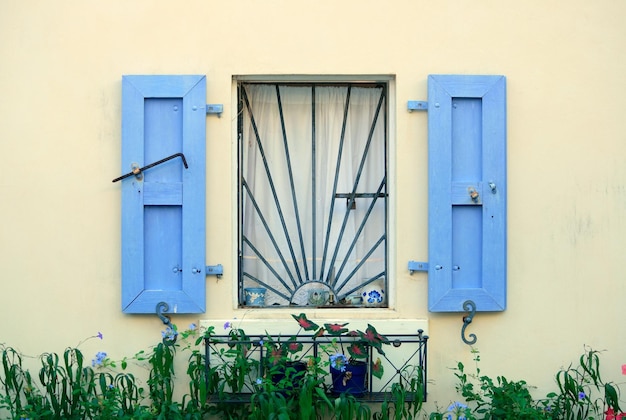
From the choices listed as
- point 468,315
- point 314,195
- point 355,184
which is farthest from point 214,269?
point 468,315

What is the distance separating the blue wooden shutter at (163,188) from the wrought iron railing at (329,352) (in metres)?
0.30

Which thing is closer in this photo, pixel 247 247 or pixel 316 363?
pixel 316 363

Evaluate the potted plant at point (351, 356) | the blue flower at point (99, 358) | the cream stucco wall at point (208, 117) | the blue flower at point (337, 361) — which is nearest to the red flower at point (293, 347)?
the potted plant at point (351, 356)

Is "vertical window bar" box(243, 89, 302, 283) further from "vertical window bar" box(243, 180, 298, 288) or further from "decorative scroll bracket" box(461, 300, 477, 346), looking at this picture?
"decorative scroll bracket" box(461, 300, 477, 346)

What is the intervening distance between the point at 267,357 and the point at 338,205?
1.05 meters

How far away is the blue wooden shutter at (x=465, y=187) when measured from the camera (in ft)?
16.0

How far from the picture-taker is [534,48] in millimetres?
4977

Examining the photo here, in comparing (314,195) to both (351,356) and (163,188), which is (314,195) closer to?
(163,188)

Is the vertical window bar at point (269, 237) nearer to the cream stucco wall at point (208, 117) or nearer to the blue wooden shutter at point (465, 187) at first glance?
the cream stucco wall at point (208, 117)

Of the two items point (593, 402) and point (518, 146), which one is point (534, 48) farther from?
point (593, 402)

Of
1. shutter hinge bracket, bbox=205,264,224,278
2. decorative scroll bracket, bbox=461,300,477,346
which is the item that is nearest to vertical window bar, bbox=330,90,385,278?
shutter hinge bracket, bbox=205,264,224,278

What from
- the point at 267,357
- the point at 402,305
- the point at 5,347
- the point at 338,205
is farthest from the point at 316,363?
the point at 5,347

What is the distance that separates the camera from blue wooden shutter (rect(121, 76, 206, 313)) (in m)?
4.86

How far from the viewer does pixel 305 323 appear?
4660 millimetres
